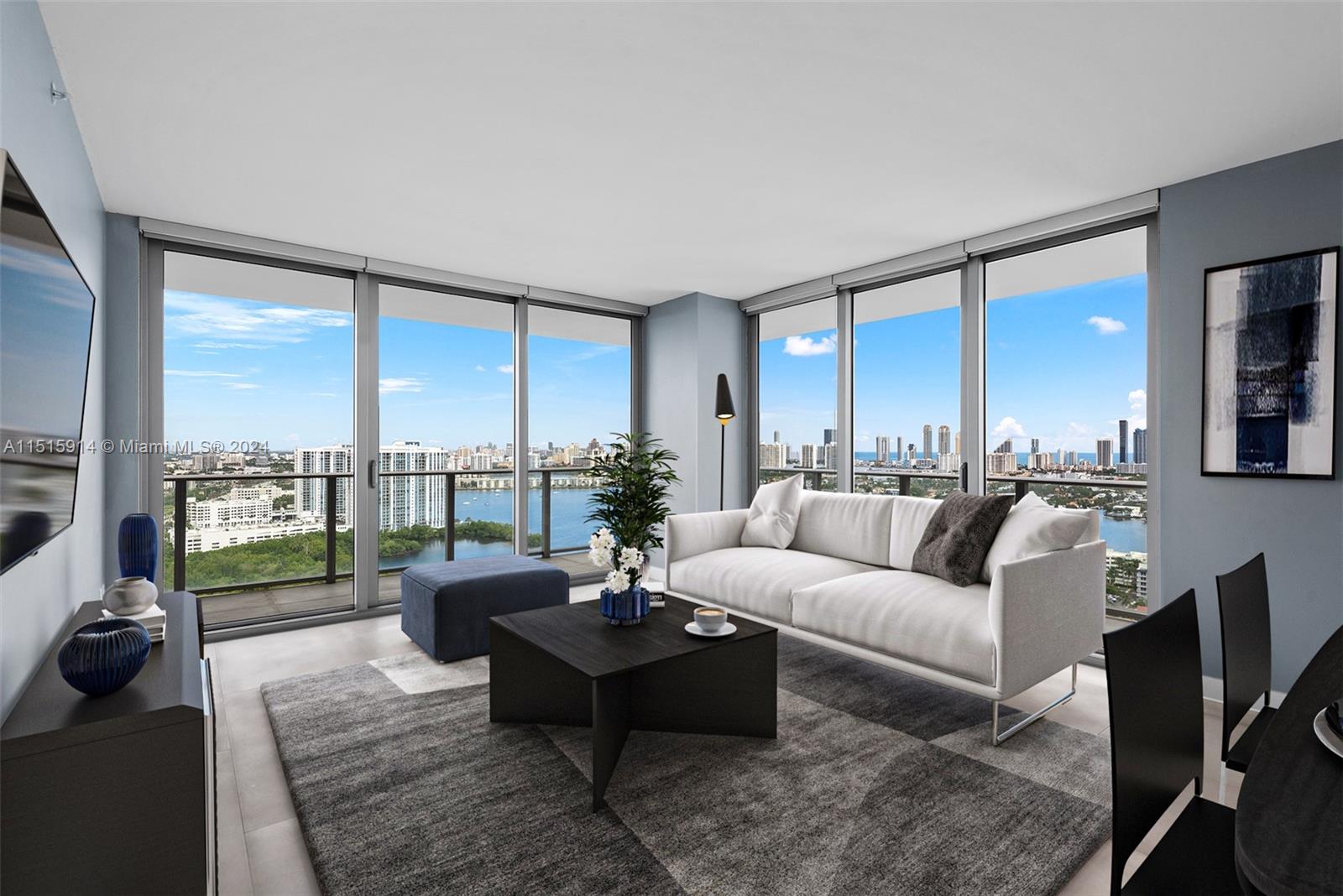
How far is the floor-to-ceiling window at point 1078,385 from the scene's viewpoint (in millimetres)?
3744

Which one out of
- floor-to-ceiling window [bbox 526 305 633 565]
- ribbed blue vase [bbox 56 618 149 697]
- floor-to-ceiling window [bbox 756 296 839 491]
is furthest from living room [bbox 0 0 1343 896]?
floor-to-ceiling window [bbox 526 305 633 565]

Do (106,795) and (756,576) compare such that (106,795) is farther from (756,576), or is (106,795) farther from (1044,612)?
(1044,612)

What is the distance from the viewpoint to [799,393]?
5.74 metres

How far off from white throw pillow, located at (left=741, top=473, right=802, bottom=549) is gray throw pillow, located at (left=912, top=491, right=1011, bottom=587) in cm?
113

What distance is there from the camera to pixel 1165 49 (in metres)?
2.19

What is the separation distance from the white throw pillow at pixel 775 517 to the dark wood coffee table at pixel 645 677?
5.39 ft

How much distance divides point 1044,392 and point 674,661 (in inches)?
120

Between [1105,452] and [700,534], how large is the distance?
252 cm

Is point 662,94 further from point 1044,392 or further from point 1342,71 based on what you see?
point 1044,392

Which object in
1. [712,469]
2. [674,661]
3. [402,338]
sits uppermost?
[402,338]

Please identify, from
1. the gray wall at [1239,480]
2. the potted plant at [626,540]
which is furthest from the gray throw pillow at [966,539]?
the potted plant at [626,540]

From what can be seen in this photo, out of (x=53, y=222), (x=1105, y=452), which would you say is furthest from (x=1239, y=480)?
(x=53, y=222)

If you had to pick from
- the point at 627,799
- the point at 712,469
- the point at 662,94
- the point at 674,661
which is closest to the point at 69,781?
the point at 627,799

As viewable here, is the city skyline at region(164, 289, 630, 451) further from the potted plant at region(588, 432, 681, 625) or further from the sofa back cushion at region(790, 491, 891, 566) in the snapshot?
the potted plant at region(588, 432, 681, 625)
